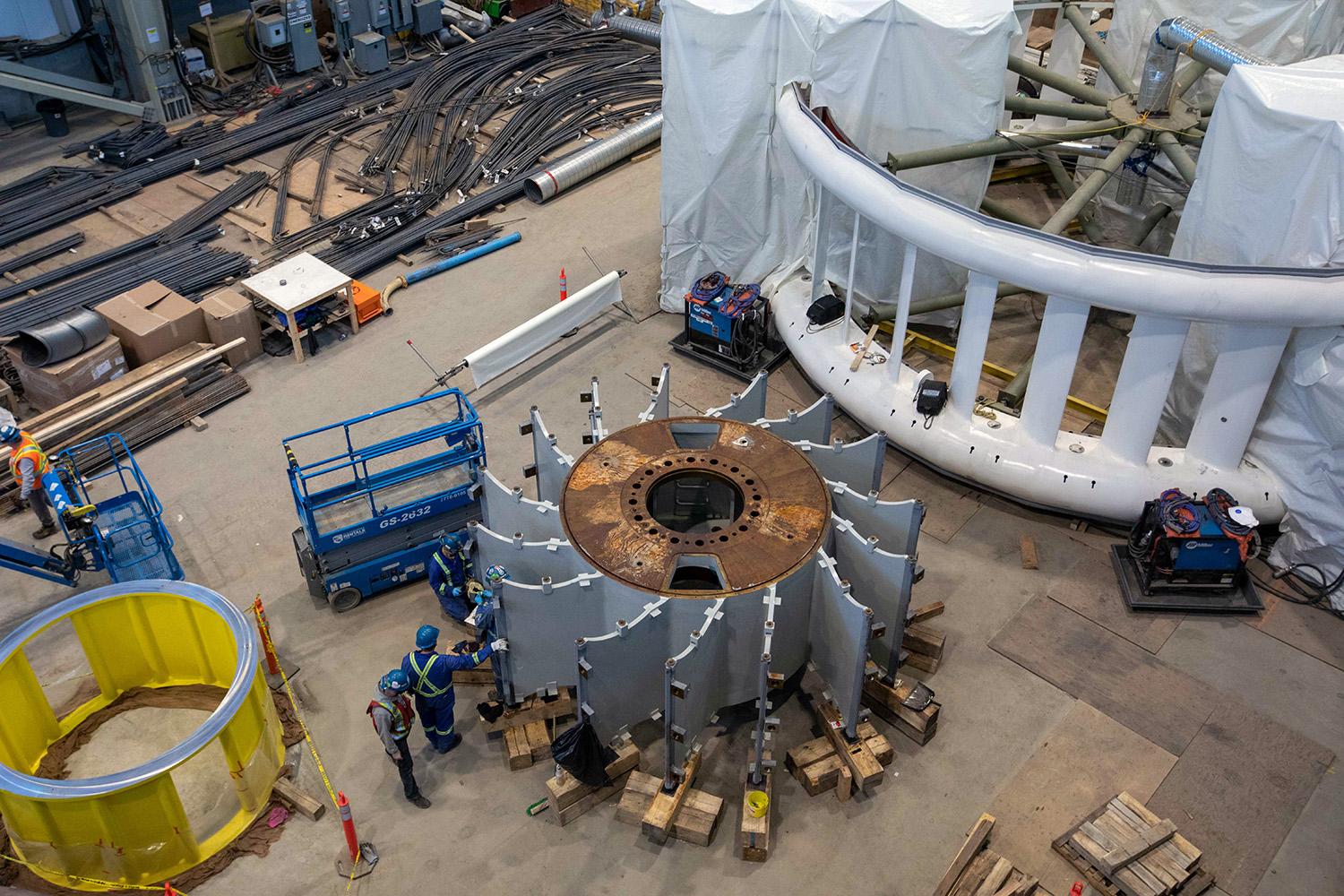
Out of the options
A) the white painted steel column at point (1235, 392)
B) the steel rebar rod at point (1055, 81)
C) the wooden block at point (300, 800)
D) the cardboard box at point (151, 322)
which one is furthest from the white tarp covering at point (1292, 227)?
the cardboard box at point (151, 322)

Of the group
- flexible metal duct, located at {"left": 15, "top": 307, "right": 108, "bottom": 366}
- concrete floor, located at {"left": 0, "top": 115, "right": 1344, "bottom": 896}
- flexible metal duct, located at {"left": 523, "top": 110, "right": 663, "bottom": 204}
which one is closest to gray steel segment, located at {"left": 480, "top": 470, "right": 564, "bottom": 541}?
concrete floor, located at {"left": 0, "top": 115, "right": 1344, "bottom": 896}

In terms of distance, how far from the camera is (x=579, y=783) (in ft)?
30.8

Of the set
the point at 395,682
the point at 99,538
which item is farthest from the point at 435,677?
the point at 99,538

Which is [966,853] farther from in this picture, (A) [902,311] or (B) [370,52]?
(B) [370,52]

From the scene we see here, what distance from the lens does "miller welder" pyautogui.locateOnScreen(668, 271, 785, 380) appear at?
13.8 m

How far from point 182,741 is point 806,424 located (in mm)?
6114

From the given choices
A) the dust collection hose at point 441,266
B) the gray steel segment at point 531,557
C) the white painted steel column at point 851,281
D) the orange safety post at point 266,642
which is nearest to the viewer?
the gray steel segment at point 531,557

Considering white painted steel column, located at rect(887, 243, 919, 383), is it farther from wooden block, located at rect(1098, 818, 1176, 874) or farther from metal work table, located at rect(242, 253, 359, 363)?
metal work table, located at rect(242, 253, 359, 363)

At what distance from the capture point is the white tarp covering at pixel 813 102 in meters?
12.4

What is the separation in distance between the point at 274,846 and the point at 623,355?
7244mm

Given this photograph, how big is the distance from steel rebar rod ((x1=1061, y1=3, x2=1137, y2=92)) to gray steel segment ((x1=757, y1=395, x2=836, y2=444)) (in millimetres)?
5898

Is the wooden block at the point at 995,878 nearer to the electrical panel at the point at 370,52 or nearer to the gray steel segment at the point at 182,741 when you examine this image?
the gray steel segment at the point at 182,741

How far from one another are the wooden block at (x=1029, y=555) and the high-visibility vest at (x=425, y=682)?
19.2 feet

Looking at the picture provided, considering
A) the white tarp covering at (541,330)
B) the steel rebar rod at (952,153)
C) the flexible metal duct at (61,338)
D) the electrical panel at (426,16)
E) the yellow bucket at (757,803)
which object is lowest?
the yellow bucket at (757,803)
